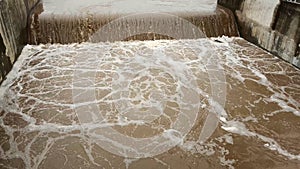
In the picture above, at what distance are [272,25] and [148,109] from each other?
8.11ft

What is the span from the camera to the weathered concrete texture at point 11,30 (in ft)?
11.0

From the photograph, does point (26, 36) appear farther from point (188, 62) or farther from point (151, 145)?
point (151, 145)

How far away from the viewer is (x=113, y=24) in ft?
14.9

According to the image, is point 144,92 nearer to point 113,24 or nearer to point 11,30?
point 113,24

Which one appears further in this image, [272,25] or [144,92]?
[272,25]

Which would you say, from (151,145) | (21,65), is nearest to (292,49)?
(151,145)

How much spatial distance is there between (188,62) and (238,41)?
130 cm

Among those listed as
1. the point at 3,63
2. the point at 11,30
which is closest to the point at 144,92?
the point at 3,63

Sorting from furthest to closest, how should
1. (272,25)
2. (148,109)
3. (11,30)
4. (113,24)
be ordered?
(113,24), (272,25), (11,30), (148,109)

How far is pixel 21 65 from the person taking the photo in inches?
144

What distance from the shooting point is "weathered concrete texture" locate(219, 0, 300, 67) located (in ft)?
12.3

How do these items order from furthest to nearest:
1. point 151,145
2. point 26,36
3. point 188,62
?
1. point 26,36
2. point 188,62
3. point 151,145

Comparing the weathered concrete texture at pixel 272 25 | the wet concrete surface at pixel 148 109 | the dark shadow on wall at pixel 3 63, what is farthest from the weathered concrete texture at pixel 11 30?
the weathered concrete texture at pixel 272 25

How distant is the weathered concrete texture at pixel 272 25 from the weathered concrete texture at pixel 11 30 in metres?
3.49
